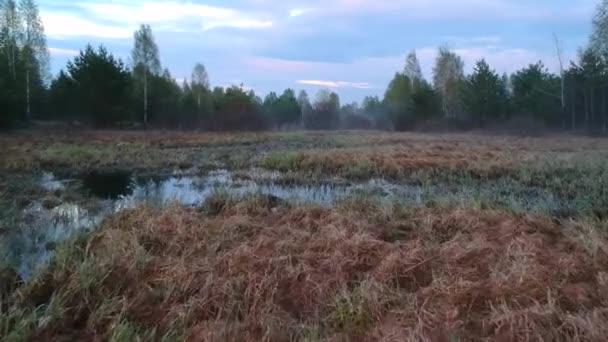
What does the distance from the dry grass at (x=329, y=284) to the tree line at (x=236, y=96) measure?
26604 mm

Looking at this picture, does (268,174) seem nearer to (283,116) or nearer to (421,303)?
(421,303)

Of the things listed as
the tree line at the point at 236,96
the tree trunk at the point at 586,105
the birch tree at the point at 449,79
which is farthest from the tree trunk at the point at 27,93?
the tree trunk at the point at 586,105

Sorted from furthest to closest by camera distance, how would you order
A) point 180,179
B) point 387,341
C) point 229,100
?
point 229,100 < point 180,179 < point 387,341

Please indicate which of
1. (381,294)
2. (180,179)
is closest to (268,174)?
(180,179)

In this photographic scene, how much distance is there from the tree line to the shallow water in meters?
19.2

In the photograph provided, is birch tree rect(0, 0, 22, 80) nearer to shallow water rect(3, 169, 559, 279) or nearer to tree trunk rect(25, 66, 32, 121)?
tree trunk rect(25, 66, 32, 121)

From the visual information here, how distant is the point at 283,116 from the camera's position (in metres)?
57.2

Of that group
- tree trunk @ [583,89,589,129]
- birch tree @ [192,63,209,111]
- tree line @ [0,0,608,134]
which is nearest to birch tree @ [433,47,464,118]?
tree line @ [0,0,608,134]

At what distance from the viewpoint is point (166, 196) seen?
1108 centimetres

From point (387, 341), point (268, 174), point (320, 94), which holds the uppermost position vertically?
point (320, 94)

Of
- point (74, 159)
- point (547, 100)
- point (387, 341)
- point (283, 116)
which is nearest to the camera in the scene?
point (387, 341)

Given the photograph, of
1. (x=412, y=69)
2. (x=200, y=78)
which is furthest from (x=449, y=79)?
(x=200, y=78)

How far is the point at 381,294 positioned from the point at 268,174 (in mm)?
9917

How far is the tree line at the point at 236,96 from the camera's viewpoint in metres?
33.8
